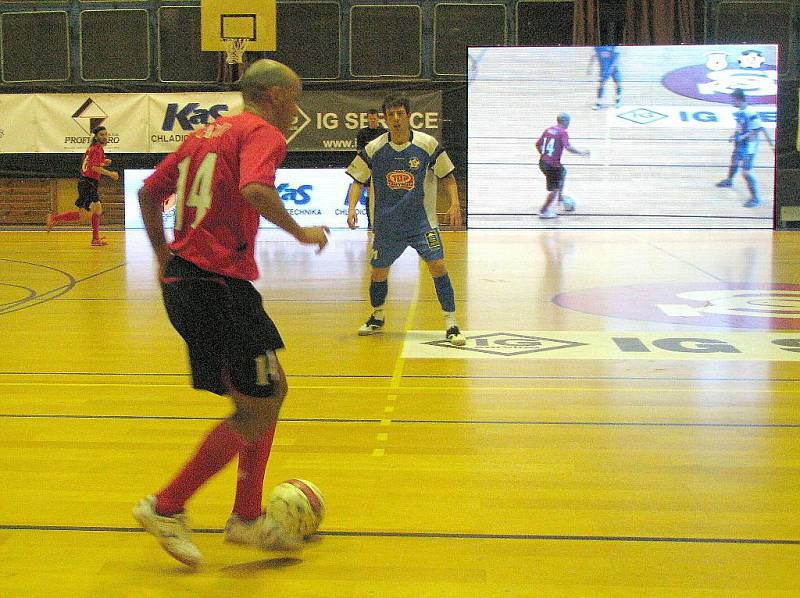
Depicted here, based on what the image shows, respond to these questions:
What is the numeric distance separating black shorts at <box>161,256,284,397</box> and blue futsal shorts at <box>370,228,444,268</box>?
402 cm

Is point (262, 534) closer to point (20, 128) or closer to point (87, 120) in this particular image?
point (87, 120)

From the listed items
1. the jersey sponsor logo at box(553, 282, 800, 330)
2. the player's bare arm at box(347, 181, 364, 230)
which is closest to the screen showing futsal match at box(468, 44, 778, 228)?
the jersey sponsor logo at box(553, 282, 800, 330)

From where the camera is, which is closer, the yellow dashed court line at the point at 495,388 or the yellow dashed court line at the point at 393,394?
the yellow dashed court line at the point at 393,394

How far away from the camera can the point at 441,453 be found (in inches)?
163

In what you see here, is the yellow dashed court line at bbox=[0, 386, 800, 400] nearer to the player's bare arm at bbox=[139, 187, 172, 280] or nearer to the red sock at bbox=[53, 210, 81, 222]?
the player's bare arm at bbox=[139, 187, 172, 280]

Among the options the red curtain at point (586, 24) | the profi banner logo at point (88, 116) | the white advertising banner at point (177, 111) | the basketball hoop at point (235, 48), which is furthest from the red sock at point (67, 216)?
the red curtain at point (586, 24)

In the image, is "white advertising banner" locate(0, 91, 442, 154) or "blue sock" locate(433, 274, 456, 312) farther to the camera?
"white advertising banner" locate(0, 91, 442, 154)

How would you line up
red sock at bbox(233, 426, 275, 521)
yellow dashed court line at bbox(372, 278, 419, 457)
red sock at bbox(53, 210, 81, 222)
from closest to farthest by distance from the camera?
red sock at bbox(233, 426, 275, 521) → yellow dashed court line at bbox(372, 278, 419, 457) → red sock at bbox(53, 210, 81, 222)

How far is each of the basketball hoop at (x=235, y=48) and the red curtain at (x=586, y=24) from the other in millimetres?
5942

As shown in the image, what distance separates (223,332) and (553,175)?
16.1m

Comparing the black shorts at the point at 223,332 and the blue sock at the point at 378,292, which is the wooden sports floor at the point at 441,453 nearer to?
the blue sock at the point at 378,292

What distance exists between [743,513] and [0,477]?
2667mm

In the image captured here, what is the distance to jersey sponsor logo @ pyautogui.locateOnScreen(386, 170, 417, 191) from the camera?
6969 millimetres

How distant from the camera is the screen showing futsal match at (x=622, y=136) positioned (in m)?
18.2
